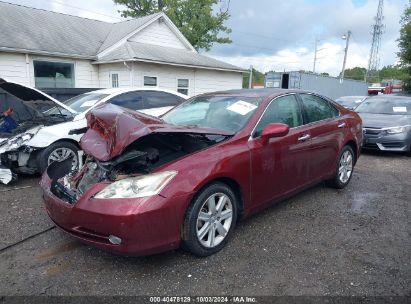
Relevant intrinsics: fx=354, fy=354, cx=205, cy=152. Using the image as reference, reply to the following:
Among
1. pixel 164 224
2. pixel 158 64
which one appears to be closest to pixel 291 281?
pixel 164 224

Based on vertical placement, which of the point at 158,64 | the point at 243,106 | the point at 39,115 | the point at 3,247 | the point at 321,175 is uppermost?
the point at 158,64

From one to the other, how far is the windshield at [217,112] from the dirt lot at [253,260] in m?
1.19

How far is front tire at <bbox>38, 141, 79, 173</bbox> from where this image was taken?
18.3 feet

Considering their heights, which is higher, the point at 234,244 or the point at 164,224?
the point at 164,224

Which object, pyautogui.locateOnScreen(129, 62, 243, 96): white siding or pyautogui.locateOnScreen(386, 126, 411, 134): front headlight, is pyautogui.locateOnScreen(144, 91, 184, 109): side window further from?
pyautogui.locateOnScreen(129, 62, 243, 96): white siding

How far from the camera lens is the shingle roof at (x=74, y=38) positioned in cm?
1341

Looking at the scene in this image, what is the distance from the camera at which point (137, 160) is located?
321 centimetres

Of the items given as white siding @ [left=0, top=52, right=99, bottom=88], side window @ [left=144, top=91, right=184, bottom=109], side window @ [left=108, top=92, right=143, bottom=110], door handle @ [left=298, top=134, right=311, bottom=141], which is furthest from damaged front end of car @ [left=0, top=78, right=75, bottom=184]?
white siding @ [left=0, top=52, right=99, bottom=88]

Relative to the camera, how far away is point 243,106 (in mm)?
4031

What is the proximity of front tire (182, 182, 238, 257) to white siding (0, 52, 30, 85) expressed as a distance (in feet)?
38.2

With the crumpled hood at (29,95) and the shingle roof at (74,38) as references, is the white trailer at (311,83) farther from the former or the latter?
the crumpled hood at (29,95)

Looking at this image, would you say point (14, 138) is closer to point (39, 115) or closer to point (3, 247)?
point (39, 115)

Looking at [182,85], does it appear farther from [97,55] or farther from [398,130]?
[398,130]

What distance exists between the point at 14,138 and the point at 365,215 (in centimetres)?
529
